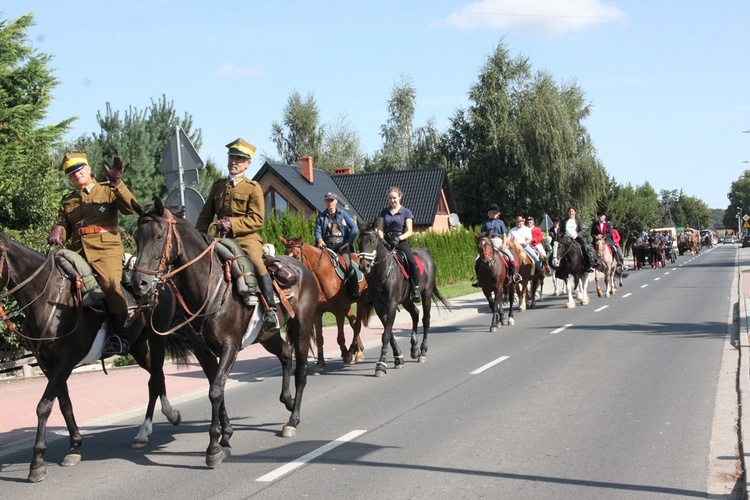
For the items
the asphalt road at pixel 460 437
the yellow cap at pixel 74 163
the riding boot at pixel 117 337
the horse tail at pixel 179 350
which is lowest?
the asphalt road at pixel 460 437

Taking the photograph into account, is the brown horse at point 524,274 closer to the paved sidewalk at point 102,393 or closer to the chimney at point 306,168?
the paved sidewalk at point 102,393

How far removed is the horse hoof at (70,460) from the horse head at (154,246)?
6.43 feet

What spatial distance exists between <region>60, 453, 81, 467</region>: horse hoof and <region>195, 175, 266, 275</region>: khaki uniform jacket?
231 centimetres

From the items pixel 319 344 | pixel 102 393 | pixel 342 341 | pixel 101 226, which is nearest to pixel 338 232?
pixel 342 341

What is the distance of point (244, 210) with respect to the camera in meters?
7.93

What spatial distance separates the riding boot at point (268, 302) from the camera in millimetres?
7801

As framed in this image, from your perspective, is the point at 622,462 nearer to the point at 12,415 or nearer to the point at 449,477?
the point at 449,477

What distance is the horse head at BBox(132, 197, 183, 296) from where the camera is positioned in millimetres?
6312

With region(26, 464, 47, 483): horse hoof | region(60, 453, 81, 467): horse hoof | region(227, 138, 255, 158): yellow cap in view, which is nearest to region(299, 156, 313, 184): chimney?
region(227, 138, 255, 158): yellow cap

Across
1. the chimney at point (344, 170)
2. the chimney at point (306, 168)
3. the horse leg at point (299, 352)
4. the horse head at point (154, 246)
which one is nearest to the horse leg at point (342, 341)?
the horse leg at point (299, 352)

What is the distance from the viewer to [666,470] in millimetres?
6426

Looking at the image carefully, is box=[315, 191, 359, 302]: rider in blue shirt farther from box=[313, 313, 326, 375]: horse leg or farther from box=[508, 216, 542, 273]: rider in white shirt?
box=[508, 216, 542, 273]: rider in white shirt

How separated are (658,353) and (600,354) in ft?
3.03

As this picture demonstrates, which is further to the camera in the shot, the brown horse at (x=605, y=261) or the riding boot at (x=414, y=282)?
the brown horse at (x=605, y=261)
